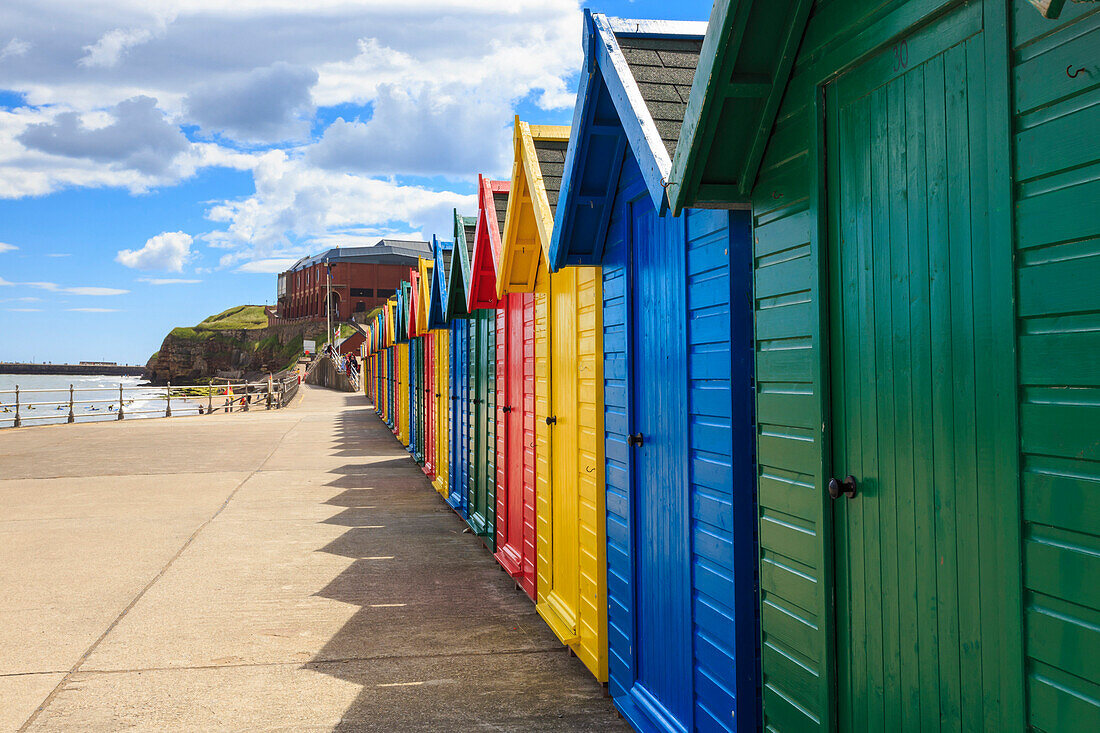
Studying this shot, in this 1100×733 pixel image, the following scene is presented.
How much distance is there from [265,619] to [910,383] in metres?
5.28

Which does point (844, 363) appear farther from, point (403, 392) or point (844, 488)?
point (403, 392)

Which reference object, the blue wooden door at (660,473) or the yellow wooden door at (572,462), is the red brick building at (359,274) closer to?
the yellow wooden door at (572,462)

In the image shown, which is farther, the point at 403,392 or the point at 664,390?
the point at 403,392

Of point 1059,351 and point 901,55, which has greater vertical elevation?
point 901,55

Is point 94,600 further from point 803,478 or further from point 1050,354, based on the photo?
point 1050,354

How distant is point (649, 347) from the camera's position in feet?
14.1

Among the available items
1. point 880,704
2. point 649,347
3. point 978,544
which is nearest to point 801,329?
point 978,544

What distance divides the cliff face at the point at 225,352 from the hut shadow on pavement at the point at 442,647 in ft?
300

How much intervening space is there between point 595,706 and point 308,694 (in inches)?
62.5

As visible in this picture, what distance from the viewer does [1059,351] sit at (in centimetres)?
175

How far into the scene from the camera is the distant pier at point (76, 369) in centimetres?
17750

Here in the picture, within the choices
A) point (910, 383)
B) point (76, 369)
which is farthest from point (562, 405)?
point (76, 369)

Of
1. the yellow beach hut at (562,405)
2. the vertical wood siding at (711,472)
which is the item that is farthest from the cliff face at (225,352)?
the vertical wood siding at (711,472)

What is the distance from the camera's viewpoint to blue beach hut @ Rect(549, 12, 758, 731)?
3258mm
